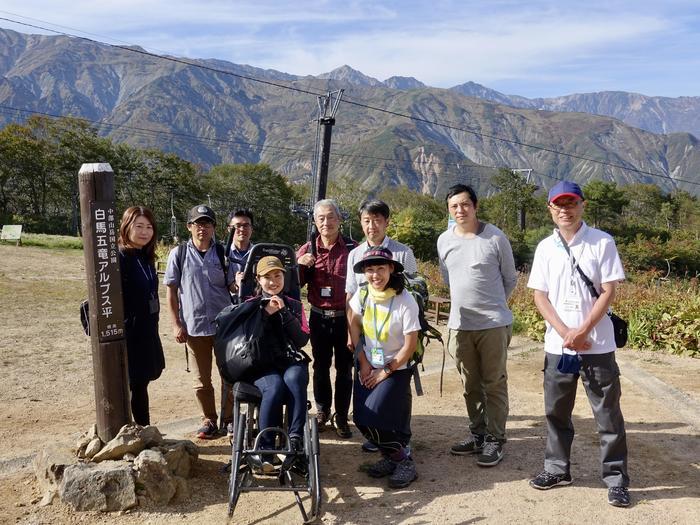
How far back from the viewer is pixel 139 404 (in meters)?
4.21

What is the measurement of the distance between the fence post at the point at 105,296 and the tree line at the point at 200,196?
3256cm

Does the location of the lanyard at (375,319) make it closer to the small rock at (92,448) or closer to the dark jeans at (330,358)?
the dark jeans at (330,358)

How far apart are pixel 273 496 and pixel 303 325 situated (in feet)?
3.54

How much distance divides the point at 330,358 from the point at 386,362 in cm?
81

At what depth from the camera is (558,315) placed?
354cm

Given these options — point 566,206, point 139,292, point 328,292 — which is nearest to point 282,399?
point 328,292

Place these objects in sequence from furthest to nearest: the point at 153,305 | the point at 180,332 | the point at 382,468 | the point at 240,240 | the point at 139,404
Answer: the point at 240,240 → the point at 180,332 → the point at 139,404 → the point at 153,305 → the point at 382,468

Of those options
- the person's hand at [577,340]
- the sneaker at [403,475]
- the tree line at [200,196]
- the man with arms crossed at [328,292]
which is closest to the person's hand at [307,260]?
the man with arms crossed at [328,292]

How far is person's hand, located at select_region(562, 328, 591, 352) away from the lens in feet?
11.1

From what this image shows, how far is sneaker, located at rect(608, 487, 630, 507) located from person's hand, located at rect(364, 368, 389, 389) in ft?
4.94

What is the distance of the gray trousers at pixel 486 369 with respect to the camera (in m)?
4.00

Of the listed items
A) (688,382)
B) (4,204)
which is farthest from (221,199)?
(688,382)

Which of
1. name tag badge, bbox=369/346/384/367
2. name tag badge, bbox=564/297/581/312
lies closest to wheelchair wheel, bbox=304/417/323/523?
name tag badge, bbox=369/346/384/367

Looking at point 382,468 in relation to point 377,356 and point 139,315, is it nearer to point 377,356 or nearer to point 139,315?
point 377,356
